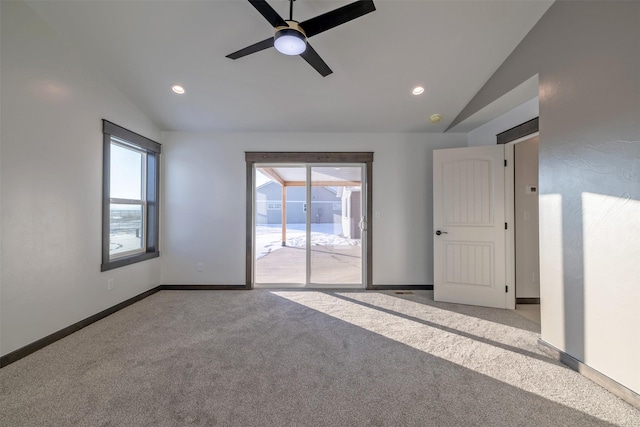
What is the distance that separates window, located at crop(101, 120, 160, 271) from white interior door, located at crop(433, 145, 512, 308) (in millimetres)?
4086

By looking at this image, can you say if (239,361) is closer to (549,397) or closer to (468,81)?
(549,397)

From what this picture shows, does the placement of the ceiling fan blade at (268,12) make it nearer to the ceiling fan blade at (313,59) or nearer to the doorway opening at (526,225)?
the ceiling fan blade at (313,59)

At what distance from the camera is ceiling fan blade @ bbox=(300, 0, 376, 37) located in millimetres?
1621

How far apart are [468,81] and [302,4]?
6.61 ft

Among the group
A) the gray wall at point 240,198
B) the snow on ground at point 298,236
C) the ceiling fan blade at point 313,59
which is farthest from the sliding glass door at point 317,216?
the ceiling fan blade at point 313,59

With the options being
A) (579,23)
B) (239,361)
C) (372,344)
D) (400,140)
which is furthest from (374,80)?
(239,361)

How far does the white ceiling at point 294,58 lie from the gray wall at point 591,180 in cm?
54

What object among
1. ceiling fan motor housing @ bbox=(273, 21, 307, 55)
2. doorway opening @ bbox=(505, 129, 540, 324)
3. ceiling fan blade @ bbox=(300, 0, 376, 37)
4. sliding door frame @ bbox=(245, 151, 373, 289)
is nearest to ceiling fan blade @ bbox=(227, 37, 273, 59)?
ceiling fan motor housing @ bbox=(273, 21, 307, 55)

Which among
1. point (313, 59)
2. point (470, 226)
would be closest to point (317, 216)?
point (470, 226)

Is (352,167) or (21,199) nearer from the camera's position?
(21,199)

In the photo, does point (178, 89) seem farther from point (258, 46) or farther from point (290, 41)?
point (290, 41)

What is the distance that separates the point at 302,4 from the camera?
215 centimetres

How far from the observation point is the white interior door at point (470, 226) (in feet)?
11.0

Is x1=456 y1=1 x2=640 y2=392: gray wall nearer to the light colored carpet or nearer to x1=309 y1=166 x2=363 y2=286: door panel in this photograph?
the light colored carpet
